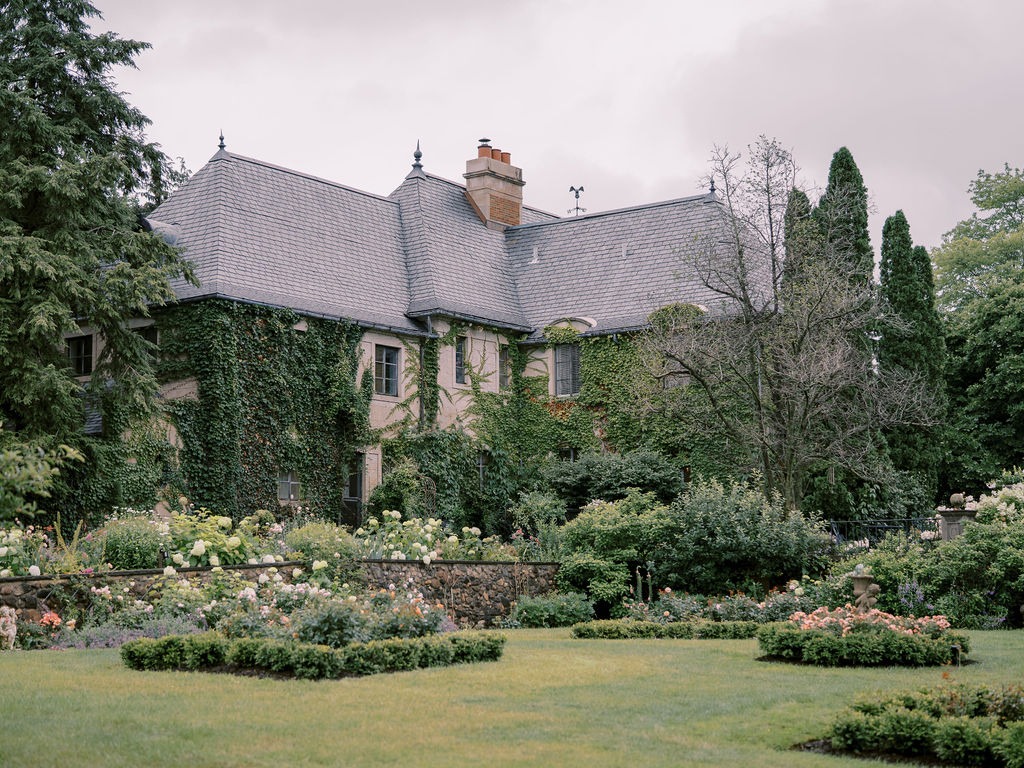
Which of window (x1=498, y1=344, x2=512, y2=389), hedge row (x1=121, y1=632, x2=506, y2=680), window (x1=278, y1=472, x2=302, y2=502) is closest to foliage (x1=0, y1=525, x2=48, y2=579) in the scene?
hedge row (x1=121, y1=632, x2=506, y2=680)

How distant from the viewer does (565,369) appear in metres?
30.3

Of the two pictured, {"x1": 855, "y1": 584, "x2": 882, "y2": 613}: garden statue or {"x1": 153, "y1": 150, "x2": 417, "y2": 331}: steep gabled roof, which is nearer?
{"x1": 855, "y1": 584, "x2": 882, "y2": 613}: garden statue

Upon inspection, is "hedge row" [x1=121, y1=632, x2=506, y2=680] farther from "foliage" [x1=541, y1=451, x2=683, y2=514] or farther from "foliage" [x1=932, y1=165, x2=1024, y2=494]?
"foliage" [x1=932, y1=165, x2=1024, y2=494]

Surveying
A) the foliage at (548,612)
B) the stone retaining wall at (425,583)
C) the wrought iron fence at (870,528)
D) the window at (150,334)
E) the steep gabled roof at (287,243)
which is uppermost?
the steep gabled roof at (287,243)

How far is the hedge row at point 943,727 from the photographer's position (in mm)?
7627

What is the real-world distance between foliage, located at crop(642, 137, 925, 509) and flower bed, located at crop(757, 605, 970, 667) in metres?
9.32

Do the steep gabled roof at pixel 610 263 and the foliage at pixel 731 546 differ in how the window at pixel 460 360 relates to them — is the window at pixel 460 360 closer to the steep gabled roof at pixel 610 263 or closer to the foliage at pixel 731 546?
the steep gabled roof at pixel 610 263

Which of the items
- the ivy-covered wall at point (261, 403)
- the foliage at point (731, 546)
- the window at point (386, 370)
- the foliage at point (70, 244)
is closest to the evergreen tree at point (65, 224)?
the foliage at point (70, 244)

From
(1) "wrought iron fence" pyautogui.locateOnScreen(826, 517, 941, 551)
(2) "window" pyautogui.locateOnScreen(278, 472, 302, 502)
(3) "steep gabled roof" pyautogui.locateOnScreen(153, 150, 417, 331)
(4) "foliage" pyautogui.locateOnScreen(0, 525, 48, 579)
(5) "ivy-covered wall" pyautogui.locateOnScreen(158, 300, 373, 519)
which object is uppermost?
Answer: (3) "steep gabled roof" pyautogui.locateOnScreen(153, 150, 417, 331)

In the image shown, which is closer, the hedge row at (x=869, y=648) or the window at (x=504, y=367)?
the hedge row at (x=869, y=648)

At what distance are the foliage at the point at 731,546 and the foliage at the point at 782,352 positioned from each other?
281 cm

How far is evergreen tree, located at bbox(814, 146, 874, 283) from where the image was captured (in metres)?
26.2

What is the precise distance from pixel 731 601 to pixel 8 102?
15921 mm

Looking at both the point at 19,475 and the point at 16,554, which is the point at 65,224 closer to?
the point at 16,554
